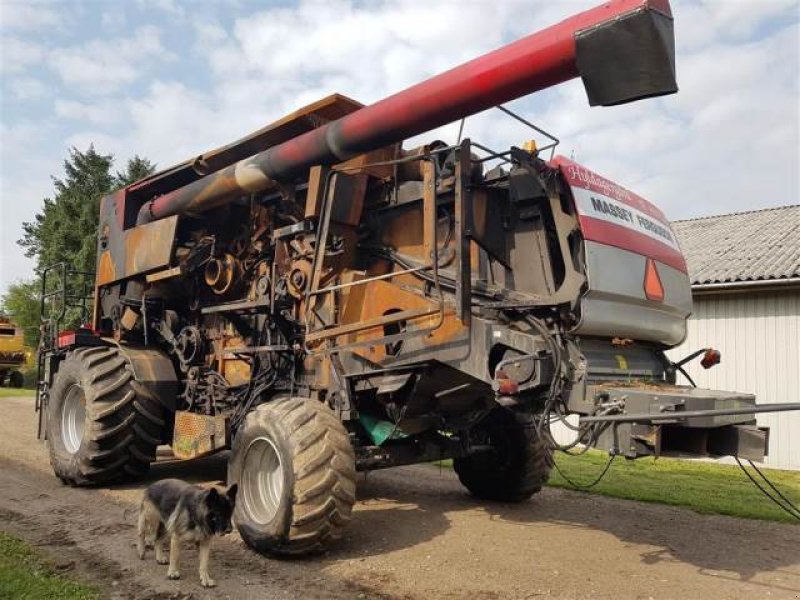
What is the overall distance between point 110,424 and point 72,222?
30.9m

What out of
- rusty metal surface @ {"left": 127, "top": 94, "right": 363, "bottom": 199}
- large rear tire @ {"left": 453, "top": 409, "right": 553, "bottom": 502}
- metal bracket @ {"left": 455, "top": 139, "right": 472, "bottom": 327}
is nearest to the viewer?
metal bracket @ {"left": 455, "top": 139, "right": 472, "bottom": 327}

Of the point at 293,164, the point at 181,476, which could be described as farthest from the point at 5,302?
the point at 293,164

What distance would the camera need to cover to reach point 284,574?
526cm

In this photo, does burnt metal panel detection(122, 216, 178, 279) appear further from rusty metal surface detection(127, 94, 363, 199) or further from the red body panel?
the red body panel

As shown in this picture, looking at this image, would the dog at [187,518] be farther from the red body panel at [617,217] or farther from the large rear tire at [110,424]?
the red body panel at [617,217]

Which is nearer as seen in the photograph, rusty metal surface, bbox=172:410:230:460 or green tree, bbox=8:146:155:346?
rusty metal surface, bbox=172:410:230:460

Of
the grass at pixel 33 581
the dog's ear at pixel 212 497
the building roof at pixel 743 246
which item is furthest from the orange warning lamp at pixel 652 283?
the building roof at pixel 743 246

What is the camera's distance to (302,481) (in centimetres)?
542

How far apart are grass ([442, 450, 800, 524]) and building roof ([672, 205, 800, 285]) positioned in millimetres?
3370

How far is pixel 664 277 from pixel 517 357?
1824 millimetres

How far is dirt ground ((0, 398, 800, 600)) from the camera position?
16.5ft

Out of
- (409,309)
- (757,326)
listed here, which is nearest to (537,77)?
(409,309)

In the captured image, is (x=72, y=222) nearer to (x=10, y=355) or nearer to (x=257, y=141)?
(x=10, y=355)

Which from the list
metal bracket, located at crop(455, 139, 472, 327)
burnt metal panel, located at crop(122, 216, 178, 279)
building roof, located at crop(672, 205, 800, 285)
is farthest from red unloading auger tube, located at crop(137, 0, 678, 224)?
building roof, located at crop(672, 205, 800, 285)
